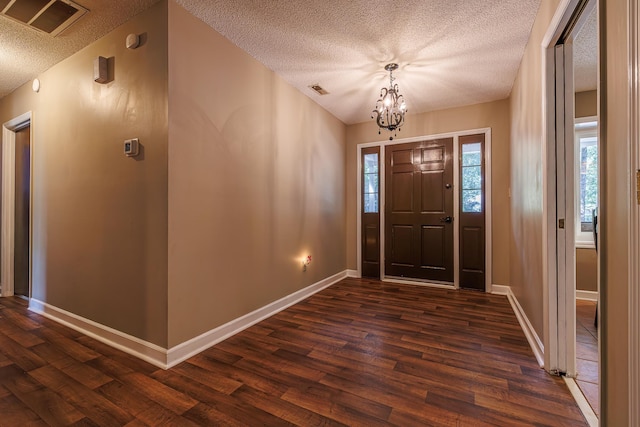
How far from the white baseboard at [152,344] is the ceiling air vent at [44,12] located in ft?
8.06

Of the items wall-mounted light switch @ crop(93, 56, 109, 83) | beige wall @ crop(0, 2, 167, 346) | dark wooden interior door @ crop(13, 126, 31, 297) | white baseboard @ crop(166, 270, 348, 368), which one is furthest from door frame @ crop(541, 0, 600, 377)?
dark wooden interior door @ crop(13, 126, 31, 297)

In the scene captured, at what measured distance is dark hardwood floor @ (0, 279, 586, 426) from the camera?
1508mm

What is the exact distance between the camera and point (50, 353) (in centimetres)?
216

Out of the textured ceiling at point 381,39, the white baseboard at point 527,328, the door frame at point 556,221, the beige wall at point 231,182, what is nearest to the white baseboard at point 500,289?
the white baseboard at point 527,328

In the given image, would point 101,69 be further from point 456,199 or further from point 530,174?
Result: point 456,199

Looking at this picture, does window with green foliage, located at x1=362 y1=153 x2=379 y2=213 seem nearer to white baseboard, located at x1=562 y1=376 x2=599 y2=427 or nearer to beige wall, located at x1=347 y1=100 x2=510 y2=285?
beige wall, located at x1=347 y1=100 x2=510 y2=285

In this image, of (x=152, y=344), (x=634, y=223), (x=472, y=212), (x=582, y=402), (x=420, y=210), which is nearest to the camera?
(x=634, y=223)

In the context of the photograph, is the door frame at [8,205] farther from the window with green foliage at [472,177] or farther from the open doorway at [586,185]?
the open doorway at [586,185]

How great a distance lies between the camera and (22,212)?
143 inches

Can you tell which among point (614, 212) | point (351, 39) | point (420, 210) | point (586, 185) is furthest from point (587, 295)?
point (351, 39)

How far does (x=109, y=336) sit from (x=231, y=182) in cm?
162

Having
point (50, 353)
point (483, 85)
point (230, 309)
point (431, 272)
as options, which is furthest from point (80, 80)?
point (431, 272)

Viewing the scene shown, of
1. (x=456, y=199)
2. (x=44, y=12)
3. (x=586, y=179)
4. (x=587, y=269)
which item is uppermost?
(x=44, y=12)

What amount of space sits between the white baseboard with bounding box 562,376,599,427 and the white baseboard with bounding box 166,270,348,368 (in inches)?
94.0
